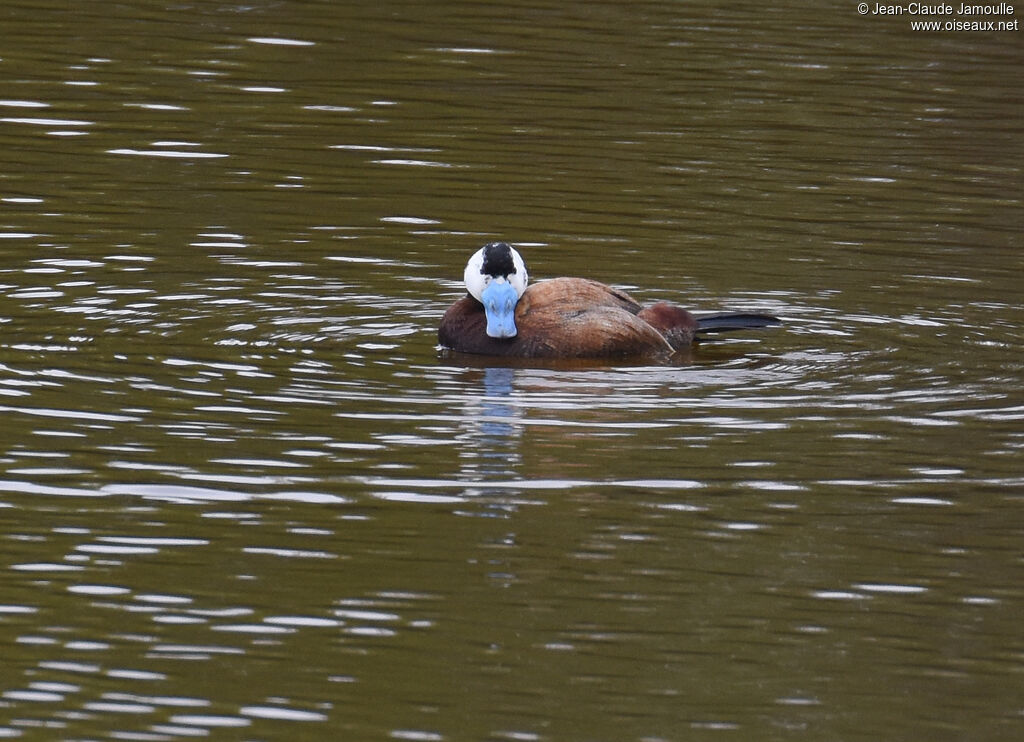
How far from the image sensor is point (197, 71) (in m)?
18.4

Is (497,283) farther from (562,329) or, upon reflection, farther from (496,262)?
(562,329)

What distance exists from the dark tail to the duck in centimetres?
7

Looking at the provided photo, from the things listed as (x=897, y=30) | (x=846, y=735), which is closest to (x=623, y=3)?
(x=897, y=30)

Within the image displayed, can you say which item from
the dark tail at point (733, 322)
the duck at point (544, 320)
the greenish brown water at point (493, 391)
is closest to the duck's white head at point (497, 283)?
the duck at point (544, 320)

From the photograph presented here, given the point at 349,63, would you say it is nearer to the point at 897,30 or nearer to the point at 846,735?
the point at 897,30

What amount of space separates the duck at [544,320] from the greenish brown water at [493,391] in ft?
0.85

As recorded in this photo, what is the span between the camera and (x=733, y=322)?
11984mm

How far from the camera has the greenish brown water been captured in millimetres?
6887

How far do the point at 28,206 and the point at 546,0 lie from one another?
27.6 feet

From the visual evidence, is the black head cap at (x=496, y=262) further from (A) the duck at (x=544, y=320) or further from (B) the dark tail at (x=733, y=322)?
(B) the dark tail at (x=733, y=322)

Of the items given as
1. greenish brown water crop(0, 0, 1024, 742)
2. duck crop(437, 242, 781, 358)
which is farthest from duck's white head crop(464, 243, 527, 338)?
greenish brown water crop(0, 0, 1024, 742)

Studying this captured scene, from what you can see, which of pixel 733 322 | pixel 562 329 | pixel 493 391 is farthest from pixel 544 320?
pixel 733 322

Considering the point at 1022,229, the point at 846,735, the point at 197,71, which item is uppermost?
the point at 197,71

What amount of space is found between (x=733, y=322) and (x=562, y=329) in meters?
1.10
